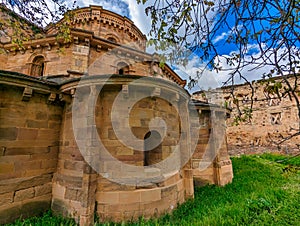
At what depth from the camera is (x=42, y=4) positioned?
3.87m

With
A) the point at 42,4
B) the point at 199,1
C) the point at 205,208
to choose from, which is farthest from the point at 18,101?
the point at 205,208

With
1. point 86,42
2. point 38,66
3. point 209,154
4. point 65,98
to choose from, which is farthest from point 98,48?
point 209,154

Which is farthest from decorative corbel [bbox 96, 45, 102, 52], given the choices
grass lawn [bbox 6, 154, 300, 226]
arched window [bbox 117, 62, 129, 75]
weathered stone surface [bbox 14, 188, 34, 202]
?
grass lawn [bbox 6, 154, 300, 226]

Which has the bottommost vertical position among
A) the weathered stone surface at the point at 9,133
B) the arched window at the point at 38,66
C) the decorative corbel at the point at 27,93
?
the weathered stone surface at the point at 9,133

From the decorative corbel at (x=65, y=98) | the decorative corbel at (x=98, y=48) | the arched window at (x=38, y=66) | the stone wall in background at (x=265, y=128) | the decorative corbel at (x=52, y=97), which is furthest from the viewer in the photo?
the stone wall in background at (x=265, y=128)

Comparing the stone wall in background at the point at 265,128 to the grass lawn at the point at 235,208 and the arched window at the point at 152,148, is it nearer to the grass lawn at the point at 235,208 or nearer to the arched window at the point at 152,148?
the grass lawn at the point at 235,208

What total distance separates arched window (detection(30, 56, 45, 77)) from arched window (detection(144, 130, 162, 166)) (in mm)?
6415

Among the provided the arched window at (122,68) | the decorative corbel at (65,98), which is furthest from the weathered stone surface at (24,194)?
the arched window at (122,68)

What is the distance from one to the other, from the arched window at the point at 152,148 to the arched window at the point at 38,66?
6415 mm

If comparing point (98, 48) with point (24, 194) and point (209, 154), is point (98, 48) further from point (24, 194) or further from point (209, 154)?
point (209, 154)

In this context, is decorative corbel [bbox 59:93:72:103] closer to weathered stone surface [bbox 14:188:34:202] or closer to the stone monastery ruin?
the stone monastery ruin

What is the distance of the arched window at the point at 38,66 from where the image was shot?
28.9 feet

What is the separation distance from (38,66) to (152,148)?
7.04 metres

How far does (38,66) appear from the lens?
891cm
